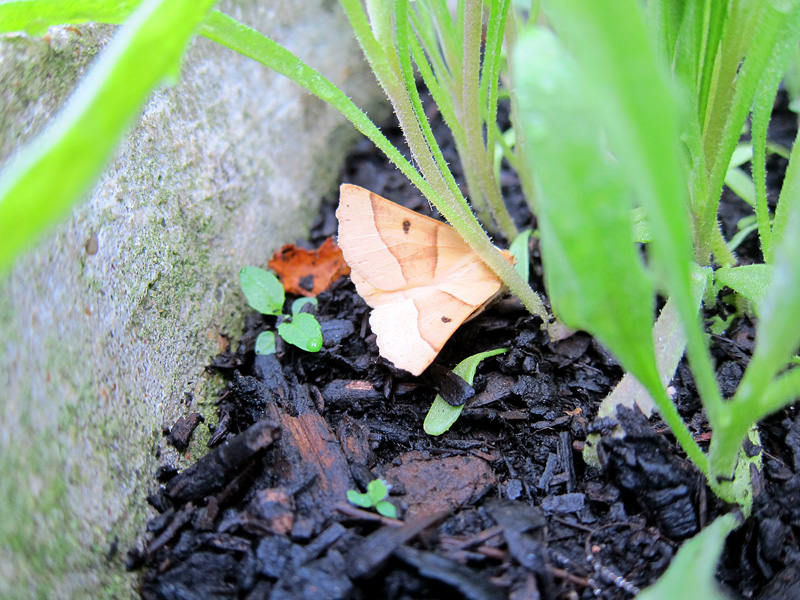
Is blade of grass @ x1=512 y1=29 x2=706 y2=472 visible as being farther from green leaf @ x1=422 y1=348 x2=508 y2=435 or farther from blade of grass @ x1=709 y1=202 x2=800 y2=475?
green leaf @ x1=422 y1=348 x2=508 y2=435

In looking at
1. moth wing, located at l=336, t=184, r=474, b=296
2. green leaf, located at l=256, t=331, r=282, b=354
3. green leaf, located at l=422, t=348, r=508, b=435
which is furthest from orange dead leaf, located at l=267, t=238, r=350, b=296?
green leaf, located at l=422, t=348, r=508, b=435

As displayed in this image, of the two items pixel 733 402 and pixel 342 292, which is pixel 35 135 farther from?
pixel 733 402

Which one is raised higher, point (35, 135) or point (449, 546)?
point (35, 135)

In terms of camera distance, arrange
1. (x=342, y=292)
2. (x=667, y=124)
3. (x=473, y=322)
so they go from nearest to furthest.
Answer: (x=667, y=124) → (x=473, y=322) → (x=342, y=292)

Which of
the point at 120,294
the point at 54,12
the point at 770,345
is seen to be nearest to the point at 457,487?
the point at 770,345

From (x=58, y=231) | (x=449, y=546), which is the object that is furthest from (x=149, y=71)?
(x=449, y=546)

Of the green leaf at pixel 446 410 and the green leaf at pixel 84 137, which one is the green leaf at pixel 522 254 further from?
the green leaf at pixel 84 137

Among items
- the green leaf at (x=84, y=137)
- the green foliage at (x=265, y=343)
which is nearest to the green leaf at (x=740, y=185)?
the green foliage at (x=265, y=343)
